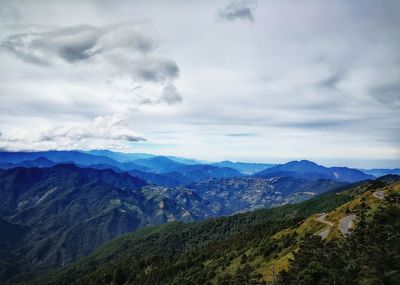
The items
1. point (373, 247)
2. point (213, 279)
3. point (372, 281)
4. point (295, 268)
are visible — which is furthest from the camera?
point (213, 279)

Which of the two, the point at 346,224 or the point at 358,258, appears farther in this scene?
the point at 346,224

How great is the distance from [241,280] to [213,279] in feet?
232

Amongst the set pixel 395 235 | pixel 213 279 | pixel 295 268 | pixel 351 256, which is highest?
pixel 395 235

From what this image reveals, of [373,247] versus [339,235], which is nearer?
[373,247]

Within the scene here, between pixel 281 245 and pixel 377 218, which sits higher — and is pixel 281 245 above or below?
below

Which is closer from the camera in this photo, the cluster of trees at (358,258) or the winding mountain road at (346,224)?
the cluster of trees at (358,258)

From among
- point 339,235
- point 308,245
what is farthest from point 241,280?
point 339,235

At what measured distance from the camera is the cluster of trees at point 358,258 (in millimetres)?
77738

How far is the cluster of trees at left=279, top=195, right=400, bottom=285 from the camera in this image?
3061 inches

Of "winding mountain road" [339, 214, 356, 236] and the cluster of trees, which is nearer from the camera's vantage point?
the cluster of trees

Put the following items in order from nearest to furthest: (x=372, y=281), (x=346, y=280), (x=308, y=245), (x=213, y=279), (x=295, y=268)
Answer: (x=372, y=281), (x=346, y=280), (x=295, y=268), (x=308, y=245), (x=213, y=279)

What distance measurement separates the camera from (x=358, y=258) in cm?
8644

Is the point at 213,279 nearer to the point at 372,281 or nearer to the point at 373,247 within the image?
the point at 373,247

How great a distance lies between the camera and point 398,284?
70062 mm
